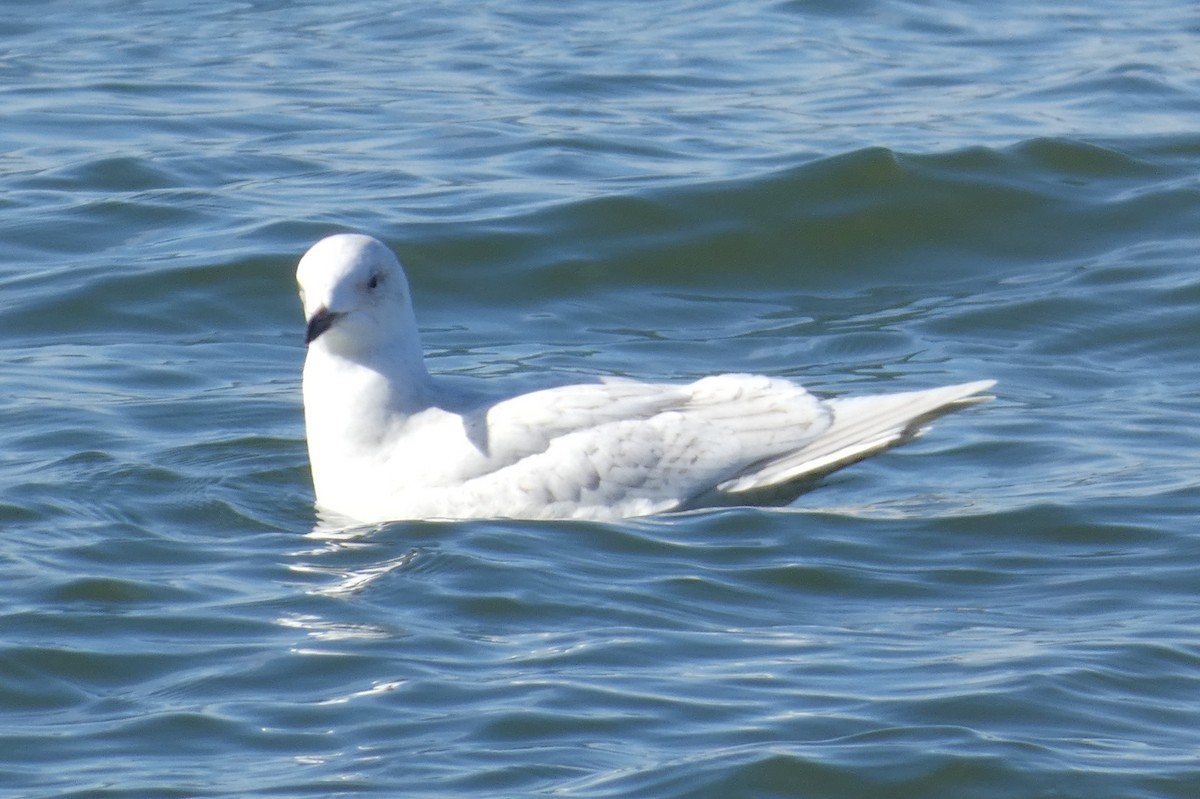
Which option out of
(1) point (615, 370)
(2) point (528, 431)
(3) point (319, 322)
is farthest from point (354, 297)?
(1) point (615, 370)

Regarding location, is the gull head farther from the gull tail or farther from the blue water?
the gull tail

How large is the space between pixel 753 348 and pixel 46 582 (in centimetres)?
408

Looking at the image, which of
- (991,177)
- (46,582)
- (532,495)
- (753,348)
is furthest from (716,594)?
(991,177)

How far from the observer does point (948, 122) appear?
13055 mm

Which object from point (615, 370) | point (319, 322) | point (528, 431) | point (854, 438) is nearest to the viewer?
point (319, 322)

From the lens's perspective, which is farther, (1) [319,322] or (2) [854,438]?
(2) [854,438]

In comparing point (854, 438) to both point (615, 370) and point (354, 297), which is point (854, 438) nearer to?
point (354, 297)

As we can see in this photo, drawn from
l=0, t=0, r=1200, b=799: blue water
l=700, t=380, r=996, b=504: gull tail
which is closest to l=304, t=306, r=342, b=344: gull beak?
l=0, t=0, r=1200, b=799: blue water

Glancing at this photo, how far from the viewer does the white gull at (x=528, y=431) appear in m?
7.23

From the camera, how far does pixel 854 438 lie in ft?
24.7

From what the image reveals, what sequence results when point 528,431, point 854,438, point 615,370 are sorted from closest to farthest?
point 528,431
point 854,438
point 615,370

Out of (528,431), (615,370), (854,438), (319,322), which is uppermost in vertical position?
(319,322)

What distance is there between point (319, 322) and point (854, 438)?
182 centimetres

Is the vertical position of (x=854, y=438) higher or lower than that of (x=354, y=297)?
lower
